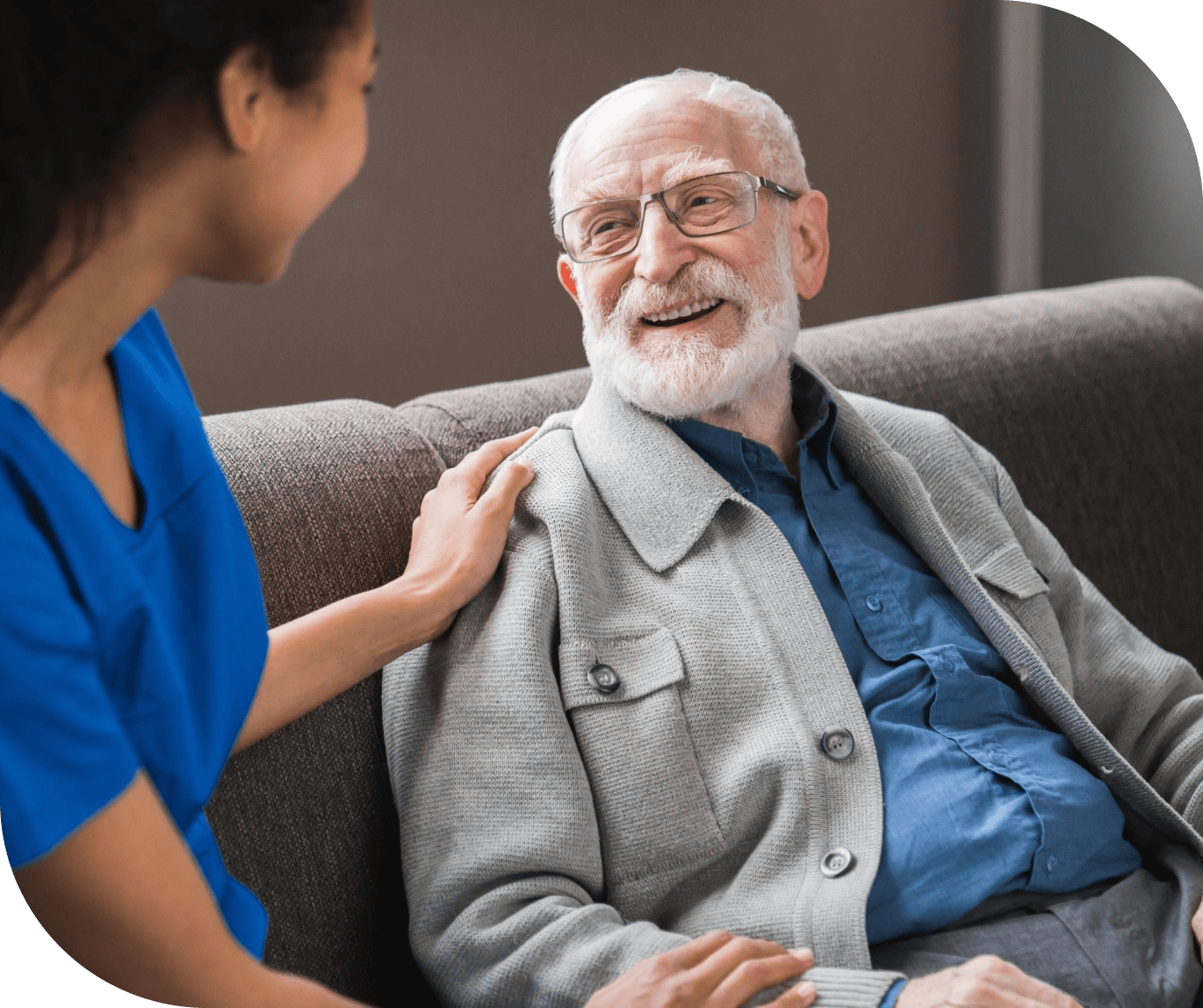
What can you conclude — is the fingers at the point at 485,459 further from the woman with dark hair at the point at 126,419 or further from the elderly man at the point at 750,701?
the woman with dark hair at the point at 126,419

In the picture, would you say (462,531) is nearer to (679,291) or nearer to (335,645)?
(335,645)

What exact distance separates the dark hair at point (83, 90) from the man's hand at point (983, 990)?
88 centimetres

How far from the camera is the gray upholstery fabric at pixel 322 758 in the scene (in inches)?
45.9

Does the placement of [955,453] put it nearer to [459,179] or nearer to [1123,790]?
[1123,790]

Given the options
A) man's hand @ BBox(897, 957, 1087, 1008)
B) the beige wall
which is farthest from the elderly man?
the beige wall

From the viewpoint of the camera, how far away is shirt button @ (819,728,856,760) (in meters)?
1.17

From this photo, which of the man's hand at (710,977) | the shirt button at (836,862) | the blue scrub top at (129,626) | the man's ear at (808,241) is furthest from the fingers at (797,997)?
the man's ear at (808,241)

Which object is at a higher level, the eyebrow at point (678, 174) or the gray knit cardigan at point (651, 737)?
the eyebrow at point (678, 174)

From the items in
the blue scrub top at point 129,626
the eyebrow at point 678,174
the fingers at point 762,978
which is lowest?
the fingers at point 762,978

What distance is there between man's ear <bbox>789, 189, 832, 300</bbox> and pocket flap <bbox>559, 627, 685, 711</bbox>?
548mm

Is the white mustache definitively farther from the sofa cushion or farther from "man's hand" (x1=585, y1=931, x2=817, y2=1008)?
"man's hand" (x1=585, y1=931, x2=817, y2=1008)

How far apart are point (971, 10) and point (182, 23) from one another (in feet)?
9.85

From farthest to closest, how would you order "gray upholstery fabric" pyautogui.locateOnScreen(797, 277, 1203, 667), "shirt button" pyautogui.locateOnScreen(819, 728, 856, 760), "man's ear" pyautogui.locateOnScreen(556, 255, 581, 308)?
1. "gray upholstery fabric" pyautogui.locateOnScreen(797, 277, 1203, 667)
2. "man's ear" pyautogui.locateOnScreen(556, 255, 581, 308)
3. "shirt button" pyautogui.locateOnScreen(819, 728, 856, 760)

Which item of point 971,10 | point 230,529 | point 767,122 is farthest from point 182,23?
point 971,10
